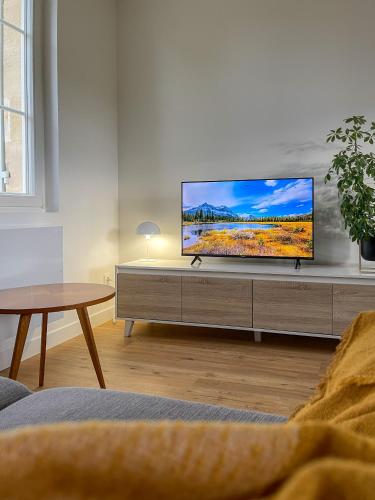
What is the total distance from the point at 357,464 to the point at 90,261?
3.62 metres

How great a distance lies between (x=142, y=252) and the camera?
4.21 m

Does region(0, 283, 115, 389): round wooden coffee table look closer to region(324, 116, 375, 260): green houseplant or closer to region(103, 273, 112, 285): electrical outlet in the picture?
region(103, 273, 112, 285): electrical outlet

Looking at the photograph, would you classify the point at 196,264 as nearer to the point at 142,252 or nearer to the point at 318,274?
the point at 142,252

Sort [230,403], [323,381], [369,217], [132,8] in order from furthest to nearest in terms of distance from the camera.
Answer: [132,8]
[369,217]
[230,403]
[323,381]

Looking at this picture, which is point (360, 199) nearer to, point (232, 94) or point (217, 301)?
point (217, 301)

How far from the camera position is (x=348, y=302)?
3.08 metres

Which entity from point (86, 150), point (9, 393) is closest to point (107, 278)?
point (86, 150)

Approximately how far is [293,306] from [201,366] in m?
0.80

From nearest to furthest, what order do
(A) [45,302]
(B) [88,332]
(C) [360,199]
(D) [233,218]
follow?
(A) [45,302], (B) [88,332], (C) [360,199], (D) [233,218]

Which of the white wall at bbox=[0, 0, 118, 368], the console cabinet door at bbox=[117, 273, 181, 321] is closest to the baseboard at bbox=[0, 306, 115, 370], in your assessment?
the white wall at bbox=[0, 0, 118, 368]

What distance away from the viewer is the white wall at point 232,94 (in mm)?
3547

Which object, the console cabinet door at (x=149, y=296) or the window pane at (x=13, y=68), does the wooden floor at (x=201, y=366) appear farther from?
the window pane at (x=13, y=68)

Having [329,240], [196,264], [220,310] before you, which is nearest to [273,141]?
[329,240]

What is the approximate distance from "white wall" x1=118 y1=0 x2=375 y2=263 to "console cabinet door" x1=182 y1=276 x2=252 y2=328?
2.41ft
